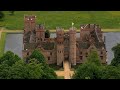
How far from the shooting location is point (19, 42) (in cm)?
3956

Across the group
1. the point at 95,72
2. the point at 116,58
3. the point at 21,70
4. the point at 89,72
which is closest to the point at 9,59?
the point at 21,70

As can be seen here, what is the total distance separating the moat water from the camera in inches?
1457

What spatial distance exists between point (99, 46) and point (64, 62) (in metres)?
3.31

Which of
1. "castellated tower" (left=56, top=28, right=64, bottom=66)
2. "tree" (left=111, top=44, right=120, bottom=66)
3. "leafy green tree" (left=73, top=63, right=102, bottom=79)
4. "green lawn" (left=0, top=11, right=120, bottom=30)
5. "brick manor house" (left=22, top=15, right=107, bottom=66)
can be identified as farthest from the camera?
"green lawn" (left=0, top=11, right=120, bottom=30)

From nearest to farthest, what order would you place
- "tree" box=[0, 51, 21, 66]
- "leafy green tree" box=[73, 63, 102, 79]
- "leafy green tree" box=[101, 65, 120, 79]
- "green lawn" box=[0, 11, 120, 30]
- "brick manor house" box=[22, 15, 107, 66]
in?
"leafy green tree" box=[101, 65, 120, 79] → "leafy green tree" box=[73, 63, 102, 79] → "tree" box=[0, 51, 21, 66] → "brick manor house" box=[22, 15, 107, 66] → "green lawn" box=[0, 11, 120, 30]

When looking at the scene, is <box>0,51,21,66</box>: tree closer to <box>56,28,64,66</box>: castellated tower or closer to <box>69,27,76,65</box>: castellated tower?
<box>56,28,64,66</box>: castellated tower

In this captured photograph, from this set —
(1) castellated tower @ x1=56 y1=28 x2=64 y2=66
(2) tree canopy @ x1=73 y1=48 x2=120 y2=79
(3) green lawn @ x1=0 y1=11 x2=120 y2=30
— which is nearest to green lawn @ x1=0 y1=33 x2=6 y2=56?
(3) green lawn @ x1=0 y1=11 x2=120 y2=30

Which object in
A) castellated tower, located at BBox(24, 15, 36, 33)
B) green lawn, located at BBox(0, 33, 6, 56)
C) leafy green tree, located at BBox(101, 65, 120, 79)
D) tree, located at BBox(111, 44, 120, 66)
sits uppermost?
castellated tower, located at BBox(24, 15, 36, 33)

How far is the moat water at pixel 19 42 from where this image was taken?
121 ft

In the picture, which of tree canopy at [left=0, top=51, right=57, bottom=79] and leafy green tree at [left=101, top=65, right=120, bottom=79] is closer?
leafy green tree at [left=101, top=65, right=120, bottom=79]

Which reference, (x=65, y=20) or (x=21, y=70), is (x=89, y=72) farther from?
(x=65, y=20)

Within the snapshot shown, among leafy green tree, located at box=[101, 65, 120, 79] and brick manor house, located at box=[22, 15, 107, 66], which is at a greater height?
brick manor house, located at box=[22, 15, 107, 66]

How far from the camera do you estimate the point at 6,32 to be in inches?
1700
